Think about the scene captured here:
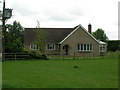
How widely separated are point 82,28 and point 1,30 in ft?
73.6

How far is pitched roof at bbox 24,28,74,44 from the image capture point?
55.9 metres

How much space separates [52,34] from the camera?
57.8 m

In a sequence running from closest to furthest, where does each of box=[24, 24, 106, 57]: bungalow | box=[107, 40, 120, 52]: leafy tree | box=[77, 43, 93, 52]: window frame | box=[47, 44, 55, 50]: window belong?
box=[24, 24, 106, 57]: bungalow, box=[77, 43, 93, 52]: window frame, box=[47, 44, 55, 50]: window, box=[107, 40, 120, 52]: leafy tree

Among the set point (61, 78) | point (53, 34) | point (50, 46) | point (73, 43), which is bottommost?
point (61, 78)

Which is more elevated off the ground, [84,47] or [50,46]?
[50,46]

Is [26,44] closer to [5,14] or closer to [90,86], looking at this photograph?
[5,14]

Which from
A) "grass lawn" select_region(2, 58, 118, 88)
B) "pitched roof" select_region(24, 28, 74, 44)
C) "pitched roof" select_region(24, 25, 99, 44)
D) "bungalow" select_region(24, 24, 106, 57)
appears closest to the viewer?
"grass lawn" select_region(2, 58, 118, 88)

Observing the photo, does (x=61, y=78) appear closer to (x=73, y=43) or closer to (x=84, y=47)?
(x=73, y=43)

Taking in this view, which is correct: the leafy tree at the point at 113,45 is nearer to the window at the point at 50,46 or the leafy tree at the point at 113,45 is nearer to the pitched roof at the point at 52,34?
the pitched roof at the point at 52,34

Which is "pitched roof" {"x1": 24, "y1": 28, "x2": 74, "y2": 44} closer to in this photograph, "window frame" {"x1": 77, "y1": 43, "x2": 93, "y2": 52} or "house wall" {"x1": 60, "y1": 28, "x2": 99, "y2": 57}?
"house wall" {"x1": 60, "y1": 28, "x2": 99, "y2": 57}

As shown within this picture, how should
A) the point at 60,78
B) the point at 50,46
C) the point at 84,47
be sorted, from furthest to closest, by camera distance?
the point at 50,46
the point at 84,47
the point at 60,78

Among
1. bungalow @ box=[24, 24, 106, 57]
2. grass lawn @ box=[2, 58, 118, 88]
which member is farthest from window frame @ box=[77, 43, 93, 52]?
grass lawn @ box=[2, 58, 118, 88]

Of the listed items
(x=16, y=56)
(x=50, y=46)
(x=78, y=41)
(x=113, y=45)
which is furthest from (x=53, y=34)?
(x=113, y=45)

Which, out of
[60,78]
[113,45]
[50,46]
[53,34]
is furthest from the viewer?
[113,45]
